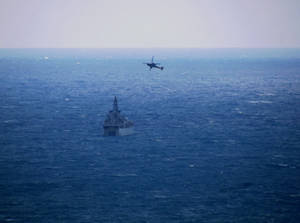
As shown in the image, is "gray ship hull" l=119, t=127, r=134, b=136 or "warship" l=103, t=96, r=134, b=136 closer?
"warship" l=103, t=96, r=134, b=136

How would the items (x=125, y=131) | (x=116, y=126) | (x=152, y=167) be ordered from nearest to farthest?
(x=152, y=167) < (x=116, y=126) < (x=125, y=131)

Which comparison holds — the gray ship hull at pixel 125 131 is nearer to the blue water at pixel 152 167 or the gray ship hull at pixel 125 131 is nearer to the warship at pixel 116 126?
the warship at pixel 116 126

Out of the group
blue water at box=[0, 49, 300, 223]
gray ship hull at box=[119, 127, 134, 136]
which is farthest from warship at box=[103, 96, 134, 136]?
blue water at box=[0, 49, 300, 223]

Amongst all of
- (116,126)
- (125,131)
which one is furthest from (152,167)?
(125,131)

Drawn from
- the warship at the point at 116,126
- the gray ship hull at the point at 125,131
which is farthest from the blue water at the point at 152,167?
the warship at the point at 116,126

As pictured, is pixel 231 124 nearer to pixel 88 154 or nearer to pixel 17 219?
pixel 88 154

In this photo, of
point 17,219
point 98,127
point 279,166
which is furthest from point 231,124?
point 17,219

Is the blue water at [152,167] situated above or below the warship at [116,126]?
below

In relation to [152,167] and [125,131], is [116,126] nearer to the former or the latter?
[125,131]

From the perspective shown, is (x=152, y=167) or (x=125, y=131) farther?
(x=125, y=131)

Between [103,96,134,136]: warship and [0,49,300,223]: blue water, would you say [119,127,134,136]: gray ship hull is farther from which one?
[0,49,300,223]: blue water

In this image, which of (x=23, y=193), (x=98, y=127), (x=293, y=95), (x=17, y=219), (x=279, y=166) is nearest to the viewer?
(x=17, y=219)
